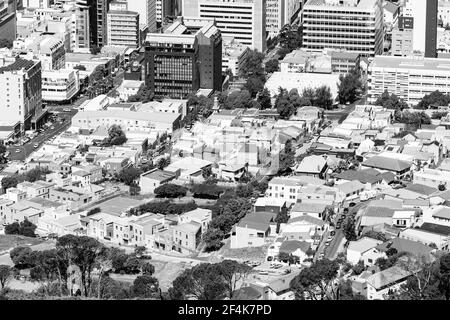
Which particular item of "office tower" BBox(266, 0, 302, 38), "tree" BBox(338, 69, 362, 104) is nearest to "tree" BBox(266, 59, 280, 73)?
"tree" BBox(338, 69, 362, 104)

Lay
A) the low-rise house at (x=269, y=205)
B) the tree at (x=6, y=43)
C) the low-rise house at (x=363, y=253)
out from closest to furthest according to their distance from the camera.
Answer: the low-rise house at (x=363, y=253) < the low-rise house at (x=269, y=205) < the tree at (x=6, y=43)

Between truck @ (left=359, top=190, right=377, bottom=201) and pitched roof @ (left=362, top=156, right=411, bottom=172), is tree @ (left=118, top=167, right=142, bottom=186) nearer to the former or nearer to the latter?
pitched roof @ (left=362, top=156, right=411, bottom=172)

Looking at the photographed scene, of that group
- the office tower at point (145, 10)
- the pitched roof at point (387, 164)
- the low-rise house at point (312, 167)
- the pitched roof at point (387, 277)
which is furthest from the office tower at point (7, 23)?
the pitched roof at point (387, 277)

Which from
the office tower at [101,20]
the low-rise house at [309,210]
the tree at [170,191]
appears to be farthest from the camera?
the office tower at [101,20]

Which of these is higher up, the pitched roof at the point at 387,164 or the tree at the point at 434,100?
the tree at the point at 434,100

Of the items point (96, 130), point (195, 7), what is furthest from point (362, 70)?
point (96, 130)

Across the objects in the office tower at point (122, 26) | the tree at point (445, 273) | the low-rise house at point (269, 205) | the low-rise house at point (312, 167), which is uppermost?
the office tower at point (122, 26)

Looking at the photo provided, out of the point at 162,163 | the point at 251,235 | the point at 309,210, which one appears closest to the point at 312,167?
the point at 309,210

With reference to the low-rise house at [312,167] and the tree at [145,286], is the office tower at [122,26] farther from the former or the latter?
the tree at [145,286]
